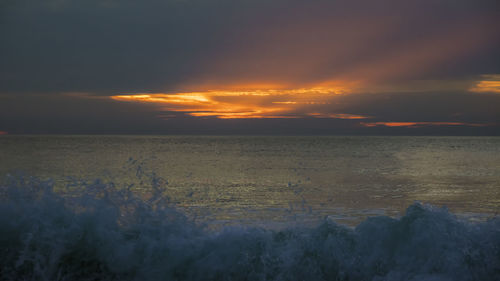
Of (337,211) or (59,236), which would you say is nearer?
(59,236)

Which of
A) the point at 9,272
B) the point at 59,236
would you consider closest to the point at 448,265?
the point at 59,236

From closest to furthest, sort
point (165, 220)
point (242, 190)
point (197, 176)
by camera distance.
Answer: point (165, 220) → point (242, 190) → point (197, 176)

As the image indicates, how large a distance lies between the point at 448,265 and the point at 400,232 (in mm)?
781

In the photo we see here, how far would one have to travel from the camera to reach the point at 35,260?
5.52 m

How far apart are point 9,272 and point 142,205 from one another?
2.08 metres

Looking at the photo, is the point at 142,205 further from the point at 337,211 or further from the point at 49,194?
the point at 337,211

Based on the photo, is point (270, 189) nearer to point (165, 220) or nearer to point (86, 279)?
point (165, 220)

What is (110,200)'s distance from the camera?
21.5 feet

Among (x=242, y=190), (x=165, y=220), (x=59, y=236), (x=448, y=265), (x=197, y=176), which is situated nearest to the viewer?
(x=448, y=265)

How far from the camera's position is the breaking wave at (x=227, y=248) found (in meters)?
5.44

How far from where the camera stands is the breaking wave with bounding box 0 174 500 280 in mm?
5441

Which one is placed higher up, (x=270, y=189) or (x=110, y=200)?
(x=110, y=200)

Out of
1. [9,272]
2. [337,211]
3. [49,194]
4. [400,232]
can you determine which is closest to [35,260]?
[9,272]

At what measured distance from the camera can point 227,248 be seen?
18.8 ft
